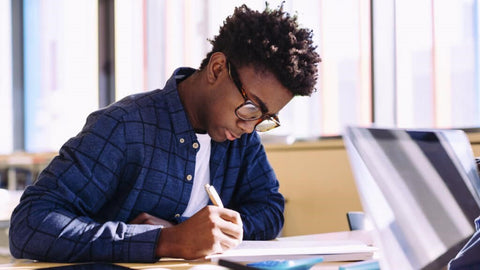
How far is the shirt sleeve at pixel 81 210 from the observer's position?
1.04 metres

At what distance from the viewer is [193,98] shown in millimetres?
1387

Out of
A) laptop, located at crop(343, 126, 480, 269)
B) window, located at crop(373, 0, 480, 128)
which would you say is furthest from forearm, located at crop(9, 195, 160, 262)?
window, located at crop(373, 0, 480, 128)

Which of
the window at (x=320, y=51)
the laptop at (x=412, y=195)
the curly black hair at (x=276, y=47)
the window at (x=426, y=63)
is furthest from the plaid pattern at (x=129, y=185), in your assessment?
the window at (x=426, y=63)

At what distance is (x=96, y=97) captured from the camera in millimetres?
3861

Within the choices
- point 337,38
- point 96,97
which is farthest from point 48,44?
point 337,38

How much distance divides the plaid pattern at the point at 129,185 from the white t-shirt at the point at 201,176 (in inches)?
0.6

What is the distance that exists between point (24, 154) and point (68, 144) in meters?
3.13

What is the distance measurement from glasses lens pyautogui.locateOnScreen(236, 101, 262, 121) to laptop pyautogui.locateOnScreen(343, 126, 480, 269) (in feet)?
1.33

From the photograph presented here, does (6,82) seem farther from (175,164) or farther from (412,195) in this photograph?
(412,195)

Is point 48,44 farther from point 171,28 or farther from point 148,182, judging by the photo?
point 148,182

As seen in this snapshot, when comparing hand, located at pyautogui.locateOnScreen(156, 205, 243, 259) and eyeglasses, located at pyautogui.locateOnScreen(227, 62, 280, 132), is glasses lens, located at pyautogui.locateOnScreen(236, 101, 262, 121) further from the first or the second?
hand, located at pyautogui.locateOnScreen(156, 205, 243, 259)

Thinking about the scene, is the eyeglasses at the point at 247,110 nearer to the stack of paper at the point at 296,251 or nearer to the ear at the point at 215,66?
the ear at the point at 215,66

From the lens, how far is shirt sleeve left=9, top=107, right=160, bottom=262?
1.04 m

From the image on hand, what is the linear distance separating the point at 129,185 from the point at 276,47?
0.46 m
